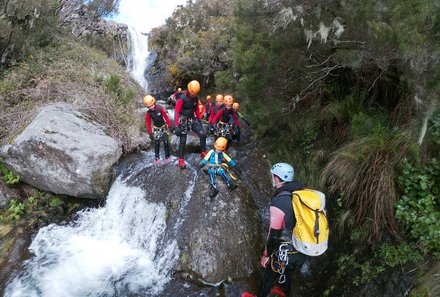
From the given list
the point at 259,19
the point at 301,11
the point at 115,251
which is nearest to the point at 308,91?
the point at 259,19

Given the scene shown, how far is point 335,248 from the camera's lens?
4.96 m

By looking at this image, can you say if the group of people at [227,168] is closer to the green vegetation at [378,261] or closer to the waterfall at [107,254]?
the green vegetation at [378,261]

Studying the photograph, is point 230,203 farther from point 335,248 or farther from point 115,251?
point 115,251

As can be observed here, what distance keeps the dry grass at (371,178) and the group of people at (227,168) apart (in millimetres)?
995

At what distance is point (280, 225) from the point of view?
158 inches

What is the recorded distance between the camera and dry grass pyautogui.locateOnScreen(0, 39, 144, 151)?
343 inches

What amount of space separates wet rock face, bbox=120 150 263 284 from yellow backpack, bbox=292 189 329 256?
1.93m

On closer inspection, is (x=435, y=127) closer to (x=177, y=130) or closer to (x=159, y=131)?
(x=177, y=130)

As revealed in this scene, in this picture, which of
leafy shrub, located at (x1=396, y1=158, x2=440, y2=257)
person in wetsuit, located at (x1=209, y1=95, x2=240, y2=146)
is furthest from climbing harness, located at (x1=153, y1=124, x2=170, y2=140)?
leafy shrub, located at (x1=396, y1=158, x2=440, y2=257)

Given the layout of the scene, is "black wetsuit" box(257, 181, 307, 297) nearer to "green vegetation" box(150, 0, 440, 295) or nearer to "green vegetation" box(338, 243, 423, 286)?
"green vegetation" box(338, 243, 423, 286)

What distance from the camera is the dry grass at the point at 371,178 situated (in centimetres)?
416

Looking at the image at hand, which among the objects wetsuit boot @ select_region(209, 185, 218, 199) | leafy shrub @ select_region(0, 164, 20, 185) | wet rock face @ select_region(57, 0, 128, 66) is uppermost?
wet rock face @ select_region(57, 0, 128, 66)

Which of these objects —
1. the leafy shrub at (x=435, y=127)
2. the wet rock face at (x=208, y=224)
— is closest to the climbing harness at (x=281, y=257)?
the wet rock face at (x=208, y=224)

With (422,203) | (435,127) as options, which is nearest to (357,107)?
(435,127)
